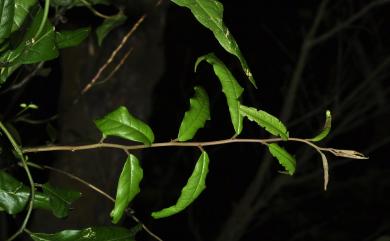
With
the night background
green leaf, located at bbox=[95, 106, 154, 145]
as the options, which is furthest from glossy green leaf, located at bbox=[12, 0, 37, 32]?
the night background

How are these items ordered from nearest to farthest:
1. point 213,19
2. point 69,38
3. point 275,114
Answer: point 213,19 → point 69,38 → point 275,114

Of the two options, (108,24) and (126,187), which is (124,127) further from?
(108,24)

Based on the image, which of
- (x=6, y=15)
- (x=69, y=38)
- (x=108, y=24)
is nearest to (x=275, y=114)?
(x=108, y=24)

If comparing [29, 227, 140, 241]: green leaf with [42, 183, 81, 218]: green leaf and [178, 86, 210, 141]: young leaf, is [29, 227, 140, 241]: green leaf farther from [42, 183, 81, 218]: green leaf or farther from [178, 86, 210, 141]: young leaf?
[178, 86, 210, 141]: young leaf

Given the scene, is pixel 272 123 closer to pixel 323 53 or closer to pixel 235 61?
pixel 235 61

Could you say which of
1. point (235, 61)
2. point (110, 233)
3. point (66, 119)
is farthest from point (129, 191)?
point (235, 61)

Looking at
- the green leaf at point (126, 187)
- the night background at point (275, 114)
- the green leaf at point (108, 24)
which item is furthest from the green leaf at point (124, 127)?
the night background at point (275, 114)

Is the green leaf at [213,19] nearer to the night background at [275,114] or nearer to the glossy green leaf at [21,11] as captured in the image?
the glossy green leaf at [21,11]
